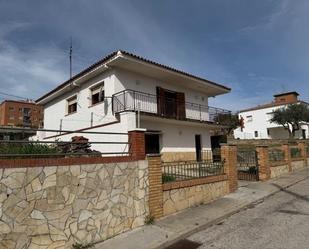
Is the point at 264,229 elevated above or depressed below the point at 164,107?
below

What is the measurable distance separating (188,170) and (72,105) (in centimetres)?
1149

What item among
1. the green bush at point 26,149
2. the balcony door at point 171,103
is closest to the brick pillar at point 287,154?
the balcony door at point 171,103

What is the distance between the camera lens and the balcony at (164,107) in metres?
14.6

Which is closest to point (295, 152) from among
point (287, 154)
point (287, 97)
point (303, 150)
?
point (303, 150)

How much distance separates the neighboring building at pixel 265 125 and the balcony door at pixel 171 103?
3100cm

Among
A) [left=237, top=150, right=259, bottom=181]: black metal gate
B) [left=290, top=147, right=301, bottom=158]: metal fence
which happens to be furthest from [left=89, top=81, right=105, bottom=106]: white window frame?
[left=290, top=147, right=301, bottom=158]: metal fence

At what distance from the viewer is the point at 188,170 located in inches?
370

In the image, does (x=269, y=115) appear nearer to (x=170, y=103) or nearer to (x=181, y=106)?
(x=181, y=106)

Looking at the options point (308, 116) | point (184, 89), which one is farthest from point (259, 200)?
point (308, 116)

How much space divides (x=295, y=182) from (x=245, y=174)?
2.28 m

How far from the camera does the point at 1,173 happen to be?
5066 millimetres

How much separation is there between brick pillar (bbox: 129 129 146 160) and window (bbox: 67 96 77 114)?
445 inches

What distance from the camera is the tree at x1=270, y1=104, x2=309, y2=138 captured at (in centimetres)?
4016

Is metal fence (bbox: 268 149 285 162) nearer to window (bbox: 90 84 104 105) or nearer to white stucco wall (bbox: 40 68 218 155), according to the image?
white stucco wall (bbox: 40 68 218 155)
